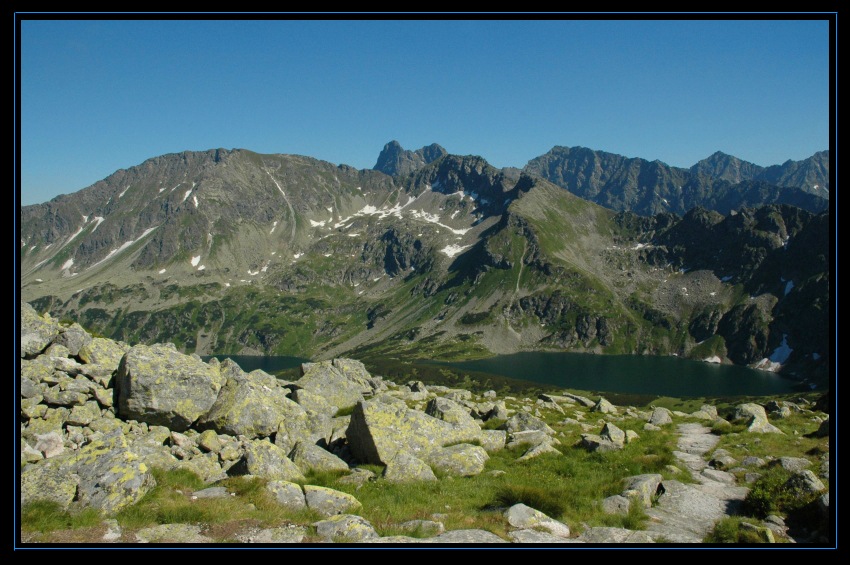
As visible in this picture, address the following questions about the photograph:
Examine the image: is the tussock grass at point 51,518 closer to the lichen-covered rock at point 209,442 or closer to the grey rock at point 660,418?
the lichen-covered rock at point 209,442

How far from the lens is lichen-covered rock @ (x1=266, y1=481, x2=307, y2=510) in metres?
14.6

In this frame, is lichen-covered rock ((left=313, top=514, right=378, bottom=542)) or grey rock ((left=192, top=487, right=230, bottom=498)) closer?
lichen-covered rock ((left=313, top=514, right=378, bottom=542))

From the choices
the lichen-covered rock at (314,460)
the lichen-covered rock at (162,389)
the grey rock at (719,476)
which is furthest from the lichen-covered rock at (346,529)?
the grey rock at (719,476)

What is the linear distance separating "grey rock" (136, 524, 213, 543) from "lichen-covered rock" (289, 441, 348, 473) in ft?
26.0

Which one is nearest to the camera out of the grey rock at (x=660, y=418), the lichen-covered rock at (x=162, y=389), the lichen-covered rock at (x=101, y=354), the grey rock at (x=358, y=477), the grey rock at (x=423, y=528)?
the grey rock at (x=423, y=528)

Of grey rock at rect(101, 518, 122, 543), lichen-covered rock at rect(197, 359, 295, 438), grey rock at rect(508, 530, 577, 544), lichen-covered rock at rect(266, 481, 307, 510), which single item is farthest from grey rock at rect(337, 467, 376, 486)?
grey rock at rect(101, 518, 122, 543)

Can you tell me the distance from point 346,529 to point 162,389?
16054 mm

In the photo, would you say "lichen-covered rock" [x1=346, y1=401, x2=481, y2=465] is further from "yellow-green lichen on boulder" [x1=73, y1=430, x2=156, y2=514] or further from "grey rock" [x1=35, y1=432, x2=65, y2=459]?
"grey rock" [x1=35, y1=432, x2=65, y2=459]

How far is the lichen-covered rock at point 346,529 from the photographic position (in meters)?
11.9

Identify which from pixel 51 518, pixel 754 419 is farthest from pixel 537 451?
pixel 51 518

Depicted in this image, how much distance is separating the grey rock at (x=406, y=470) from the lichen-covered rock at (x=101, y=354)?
17160mm

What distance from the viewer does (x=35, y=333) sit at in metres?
26.2
